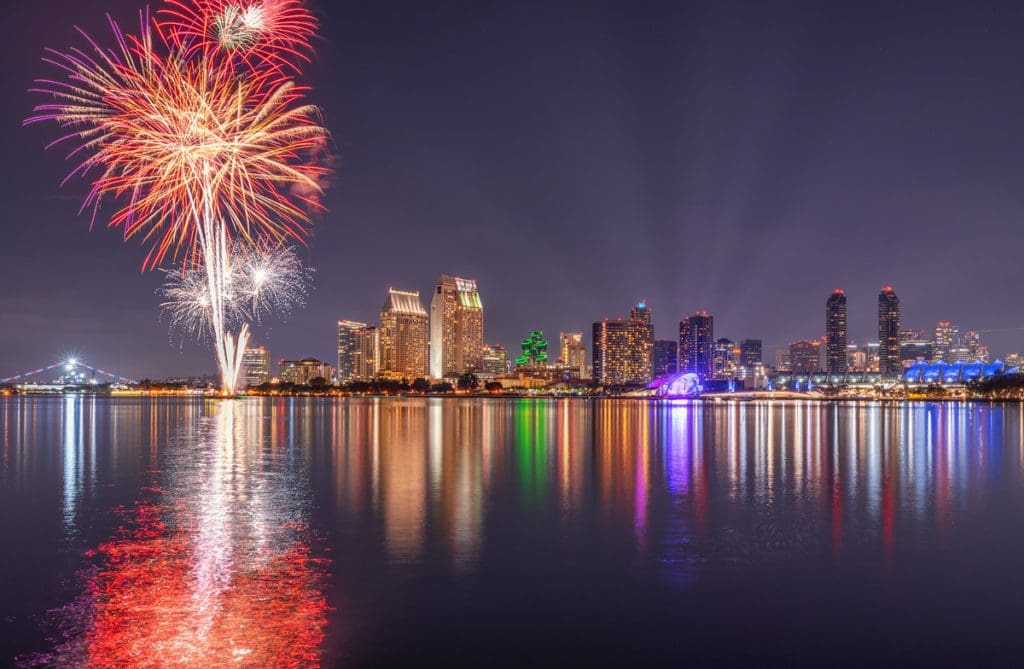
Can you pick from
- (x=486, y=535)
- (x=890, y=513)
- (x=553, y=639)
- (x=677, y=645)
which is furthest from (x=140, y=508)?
(x=890, y=513)

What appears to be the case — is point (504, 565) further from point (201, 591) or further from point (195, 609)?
point (195, 609)

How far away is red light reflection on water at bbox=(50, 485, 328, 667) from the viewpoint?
970 cm

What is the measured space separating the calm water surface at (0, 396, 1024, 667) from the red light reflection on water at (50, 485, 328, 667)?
5 centimetres

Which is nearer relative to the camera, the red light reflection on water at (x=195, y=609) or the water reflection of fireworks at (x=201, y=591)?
the red light reflection on water at (x=195, y=609)

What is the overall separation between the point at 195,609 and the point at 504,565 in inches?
223

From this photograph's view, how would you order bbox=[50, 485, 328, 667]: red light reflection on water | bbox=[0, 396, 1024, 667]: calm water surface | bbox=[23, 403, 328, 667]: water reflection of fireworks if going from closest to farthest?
bbox=[50, 485, 328, 667]: red light reflection on water
bbox=[23, 403, 328, 667]: water reflection of fireworks
bbox=[0, 396, 1024, 667]: calm water surface

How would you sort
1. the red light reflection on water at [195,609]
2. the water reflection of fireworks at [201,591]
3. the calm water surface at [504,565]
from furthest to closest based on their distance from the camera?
1. the calm water surface at [504,565]
2. the water reflection of fireworks at [201,591]
3. the red light reflection on water at [195,609]

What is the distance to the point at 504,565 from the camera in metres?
14.7

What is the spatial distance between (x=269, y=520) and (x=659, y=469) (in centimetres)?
1719

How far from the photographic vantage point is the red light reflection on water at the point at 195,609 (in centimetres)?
970

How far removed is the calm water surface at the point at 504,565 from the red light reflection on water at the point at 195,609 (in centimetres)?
5

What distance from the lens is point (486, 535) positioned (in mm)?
17359

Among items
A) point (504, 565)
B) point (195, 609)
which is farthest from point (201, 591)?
point (504, 565)

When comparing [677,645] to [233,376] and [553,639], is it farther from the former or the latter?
[233,376]
